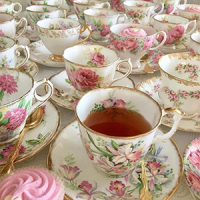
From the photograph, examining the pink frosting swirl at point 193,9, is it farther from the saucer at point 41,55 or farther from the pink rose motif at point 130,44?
the saucer at point 41,55

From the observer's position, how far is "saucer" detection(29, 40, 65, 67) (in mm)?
983

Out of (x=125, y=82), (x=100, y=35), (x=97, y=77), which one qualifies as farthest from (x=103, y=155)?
(x=100, y=35)

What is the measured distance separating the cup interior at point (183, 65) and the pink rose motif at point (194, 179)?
1.35 ft

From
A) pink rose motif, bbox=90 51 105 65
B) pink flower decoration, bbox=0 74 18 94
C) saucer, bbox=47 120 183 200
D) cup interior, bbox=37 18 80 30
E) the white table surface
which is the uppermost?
pink flower decoration, bbox=0 74 18 94

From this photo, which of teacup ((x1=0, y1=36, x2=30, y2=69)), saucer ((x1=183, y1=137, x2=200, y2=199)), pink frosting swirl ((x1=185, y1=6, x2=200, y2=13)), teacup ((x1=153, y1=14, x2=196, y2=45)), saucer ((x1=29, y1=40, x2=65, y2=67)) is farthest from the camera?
pink frosting swirl ((x1=185, y1=6, x2=200, y2=13))

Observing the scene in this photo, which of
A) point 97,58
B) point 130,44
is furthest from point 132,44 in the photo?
point 97,58

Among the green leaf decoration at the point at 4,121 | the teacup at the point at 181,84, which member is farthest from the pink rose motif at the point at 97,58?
the green leaf decoration at the point at 4,121

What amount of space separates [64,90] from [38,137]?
272 mm

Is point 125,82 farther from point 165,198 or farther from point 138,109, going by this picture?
point 165,198

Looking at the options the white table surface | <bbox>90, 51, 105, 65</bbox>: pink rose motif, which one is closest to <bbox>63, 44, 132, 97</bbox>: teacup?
<bbox>90, 51, 105, 65</bbox>: pink rose motif

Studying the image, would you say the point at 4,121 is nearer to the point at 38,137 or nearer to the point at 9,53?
the point at 38,137

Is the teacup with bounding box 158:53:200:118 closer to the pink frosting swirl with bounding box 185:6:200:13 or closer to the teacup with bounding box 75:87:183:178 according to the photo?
the teacup with bounding box 75:87:183:178

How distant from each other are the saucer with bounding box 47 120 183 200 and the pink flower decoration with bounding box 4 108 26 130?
97 millimetres

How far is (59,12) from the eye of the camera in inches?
48.1
